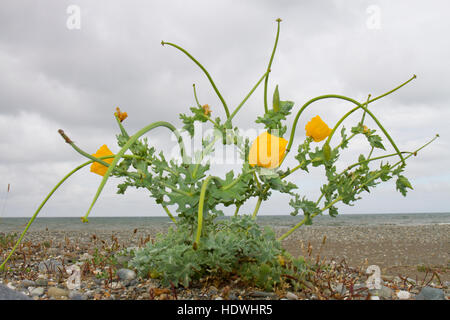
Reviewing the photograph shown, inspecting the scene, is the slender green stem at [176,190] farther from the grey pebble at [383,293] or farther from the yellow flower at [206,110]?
the grey pebble at [383,293]

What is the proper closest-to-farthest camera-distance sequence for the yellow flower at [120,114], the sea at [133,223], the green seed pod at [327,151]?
the yellow flower at [120,114] → the green seed pod at [327,151] → the sea at [133,223]

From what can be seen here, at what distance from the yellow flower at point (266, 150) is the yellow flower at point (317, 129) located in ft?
1.97

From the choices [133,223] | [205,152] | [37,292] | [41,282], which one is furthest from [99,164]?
[133,223]

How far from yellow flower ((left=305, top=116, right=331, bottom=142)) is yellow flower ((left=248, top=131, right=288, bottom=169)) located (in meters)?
0.60

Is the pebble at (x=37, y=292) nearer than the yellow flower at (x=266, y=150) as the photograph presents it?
No

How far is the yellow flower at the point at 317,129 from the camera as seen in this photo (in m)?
2.86

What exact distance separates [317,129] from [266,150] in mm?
731

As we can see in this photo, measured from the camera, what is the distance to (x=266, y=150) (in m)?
2.33

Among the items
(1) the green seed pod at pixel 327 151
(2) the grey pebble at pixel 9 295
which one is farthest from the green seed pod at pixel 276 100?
(2) the grey pebble at pixel 9 295

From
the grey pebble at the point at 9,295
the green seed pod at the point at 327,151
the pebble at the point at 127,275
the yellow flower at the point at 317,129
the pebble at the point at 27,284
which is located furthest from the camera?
the pebble at the point at 27,284

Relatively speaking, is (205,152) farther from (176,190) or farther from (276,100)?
(276,100)

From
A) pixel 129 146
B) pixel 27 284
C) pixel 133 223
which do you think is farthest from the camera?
pixel 133 223
